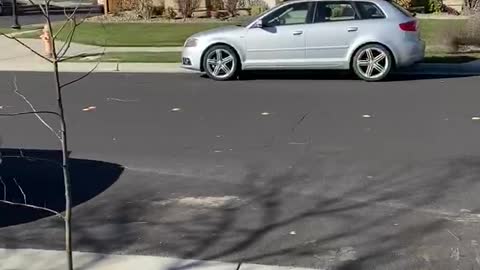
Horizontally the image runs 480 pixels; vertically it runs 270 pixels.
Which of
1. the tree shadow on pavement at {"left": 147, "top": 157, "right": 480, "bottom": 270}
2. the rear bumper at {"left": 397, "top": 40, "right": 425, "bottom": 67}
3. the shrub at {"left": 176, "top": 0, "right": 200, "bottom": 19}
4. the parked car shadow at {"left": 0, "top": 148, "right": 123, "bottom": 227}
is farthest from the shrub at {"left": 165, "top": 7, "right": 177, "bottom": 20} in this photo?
the tree shadow on pavement at {"left": 147, "top": 157, "right": 480, "bottom": 270}

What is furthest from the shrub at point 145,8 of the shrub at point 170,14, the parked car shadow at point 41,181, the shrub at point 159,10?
the parked car shadow at point 41,181

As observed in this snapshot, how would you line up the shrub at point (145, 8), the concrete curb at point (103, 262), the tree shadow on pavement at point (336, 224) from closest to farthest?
the concrete curb at point (103, 262) < the tree shadow on pavement at point (336, 224) < the shrub at point (145, 8)

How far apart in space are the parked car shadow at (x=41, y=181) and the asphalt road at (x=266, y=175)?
0.02m

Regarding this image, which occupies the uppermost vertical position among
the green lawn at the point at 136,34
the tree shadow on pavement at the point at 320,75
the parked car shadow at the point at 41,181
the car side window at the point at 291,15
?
the car side window at the point at 291,15

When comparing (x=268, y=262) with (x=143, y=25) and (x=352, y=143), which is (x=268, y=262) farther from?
(x=143, y=25)

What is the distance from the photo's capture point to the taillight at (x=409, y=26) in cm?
1381

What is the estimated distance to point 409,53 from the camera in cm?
1377

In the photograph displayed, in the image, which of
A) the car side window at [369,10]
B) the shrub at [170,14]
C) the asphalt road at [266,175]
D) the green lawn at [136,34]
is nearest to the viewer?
the asphalt road at [266,175]

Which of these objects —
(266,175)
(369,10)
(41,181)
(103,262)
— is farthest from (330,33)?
(103,262)

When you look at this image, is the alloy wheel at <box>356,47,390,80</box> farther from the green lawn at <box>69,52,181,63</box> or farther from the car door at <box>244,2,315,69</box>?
the green lawn at <box>69,52,181,63</box>

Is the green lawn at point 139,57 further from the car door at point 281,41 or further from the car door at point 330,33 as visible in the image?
the car door at point 330,33

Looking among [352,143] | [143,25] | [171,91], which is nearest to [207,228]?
[352,143]

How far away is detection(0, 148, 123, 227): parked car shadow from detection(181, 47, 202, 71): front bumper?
621 centimetres

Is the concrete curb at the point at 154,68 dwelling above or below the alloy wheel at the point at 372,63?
below
